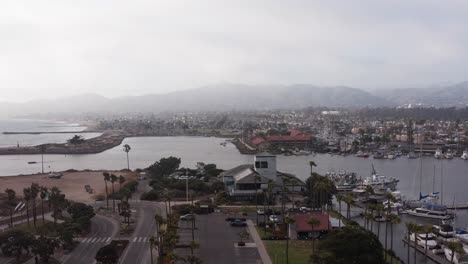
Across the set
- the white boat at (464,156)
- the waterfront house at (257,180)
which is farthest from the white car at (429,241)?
the white boat at (464,156)

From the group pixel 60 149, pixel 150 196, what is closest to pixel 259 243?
pixel 150 196

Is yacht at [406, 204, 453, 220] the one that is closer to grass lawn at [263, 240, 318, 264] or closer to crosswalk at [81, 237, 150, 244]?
grass lawn at [263, 240, 318, 264]

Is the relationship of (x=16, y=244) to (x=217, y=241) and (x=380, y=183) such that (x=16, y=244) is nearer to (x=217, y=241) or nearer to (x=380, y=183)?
(x=217, y=241)

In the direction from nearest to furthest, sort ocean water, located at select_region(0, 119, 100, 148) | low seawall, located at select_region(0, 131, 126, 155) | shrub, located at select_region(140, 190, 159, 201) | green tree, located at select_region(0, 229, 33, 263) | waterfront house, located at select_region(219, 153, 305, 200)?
green tree, located at select_region(0, 229, 33, 263) → waterfront house, located at select_region(219, 153, 305, 200) → shrub, located at select_region(140, 190, 159, 201) → low seawall, located at select_region(0, 131, 126, 155) → ocean water, located at select_region(0, 119, 100, 148)

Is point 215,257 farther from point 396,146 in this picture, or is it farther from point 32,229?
point 396,146

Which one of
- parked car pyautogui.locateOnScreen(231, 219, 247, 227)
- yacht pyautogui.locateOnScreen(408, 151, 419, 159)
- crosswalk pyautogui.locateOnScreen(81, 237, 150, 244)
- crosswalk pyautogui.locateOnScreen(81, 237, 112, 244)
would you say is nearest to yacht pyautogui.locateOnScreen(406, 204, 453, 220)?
parked car pyautogui.locateOnScreen(231, 219, 247, 227)

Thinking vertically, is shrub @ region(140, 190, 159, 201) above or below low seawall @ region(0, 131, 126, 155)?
above

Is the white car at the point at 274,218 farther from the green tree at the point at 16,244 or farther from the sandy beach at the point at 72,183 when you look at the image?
the sandy beach at the point at 72,183
